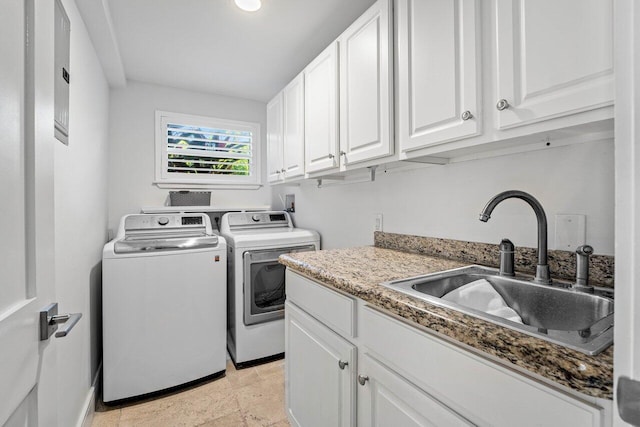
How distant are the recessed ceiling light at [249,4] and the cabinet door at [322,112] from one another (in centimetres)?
44

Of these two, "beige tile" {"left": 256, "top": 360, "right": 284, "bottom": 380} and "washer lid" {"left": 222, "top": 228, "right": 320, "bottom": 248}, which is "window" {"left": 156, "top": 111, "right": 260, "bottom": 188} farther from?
"beige tile" {"left": 256, "top": 360, "right": 284, "bottom": 380}

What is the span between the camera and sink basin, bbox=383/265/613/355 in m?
0.62

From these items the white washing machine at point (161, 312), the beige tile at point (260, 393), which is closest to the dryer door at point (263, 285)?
the white washing machine at point (161, 312)

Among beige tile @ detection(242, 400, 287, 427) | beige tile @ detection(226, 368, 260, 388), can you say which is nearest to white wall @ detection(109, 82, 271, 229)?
beige tile @ detection(226, 368, 260, 388)

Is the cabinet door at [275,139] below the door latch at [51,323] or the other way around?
the other way around

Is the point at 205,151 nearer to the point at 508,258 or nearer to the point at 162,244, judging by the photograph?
the point at 162,244

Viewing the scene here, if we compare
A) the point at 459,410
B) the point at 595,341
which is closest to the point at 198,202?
the point at 459,410

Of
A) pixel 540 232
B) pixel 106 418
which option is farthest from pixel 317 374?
pixel 106 418

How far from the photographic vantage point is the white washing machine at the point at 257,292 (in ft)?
7.38

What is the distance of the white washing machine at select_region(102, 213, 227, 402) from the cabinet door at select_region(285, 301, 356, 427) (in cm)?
83

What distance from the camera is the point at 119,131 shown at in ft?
8.73

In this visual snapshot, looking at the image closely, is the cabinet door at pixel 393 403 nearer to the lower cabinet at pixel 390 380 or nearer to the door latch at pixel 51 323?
the lower cabinet at pixel 390 380
